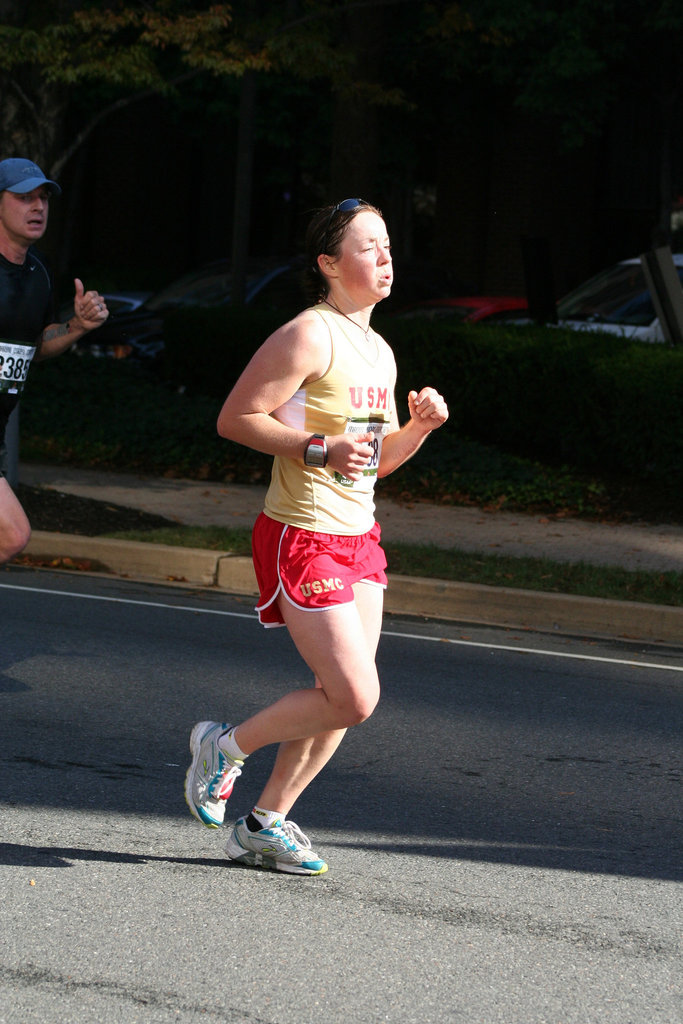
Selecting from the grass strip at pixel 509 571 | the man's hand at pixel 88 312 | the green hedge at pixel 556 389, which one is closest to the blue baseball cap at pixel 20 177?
the man's hand at pixel 88 312

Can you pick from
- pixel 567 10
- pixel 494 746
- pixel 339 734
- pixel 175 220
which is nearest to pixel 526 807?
pixel 494 746

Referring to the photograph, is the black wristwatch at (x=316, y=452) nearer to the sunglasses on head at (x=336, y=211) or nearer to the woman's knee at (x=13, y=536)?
the sunglasses on head at (x=336, y=211)

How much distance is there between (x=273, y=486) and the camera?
4.32m

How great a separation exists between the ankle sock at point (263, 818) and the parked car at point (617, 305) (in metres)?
11.6

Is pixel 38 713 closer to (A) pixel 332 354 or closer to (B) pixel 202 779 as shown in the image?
(B) pixel 202 779

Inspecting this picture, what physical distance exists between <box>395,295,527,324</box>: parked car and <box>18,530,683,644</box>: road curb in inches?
377

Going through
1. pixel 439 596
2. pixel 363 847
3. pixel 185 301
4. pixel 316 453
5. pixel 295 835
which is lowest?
pixel 363 847

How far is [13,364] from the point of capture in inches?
217

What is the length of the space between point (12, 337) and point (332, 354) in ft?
5.96

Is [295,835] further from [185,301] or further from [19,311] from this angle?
[185,301]

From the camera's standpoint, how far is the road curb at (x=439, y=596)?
872 cm

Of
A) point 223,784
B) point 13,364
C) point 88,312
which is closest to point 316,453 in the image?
point 223,784

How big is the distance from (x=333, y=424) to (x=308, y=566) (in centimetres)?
43

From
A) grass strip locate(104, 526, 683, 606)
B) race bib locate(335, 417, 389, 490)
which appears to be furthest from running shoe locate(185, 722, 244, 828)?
grass strip locate(104, 526, 683, 606)
